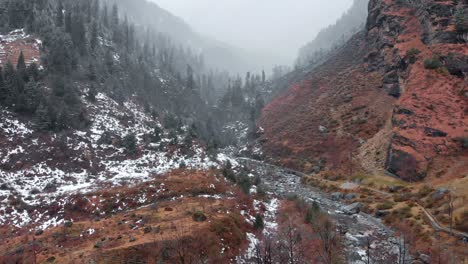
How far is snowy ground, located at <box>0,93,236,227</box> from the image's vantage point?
33.5 meters

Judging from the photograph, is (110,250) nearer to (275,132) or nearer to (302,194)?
(302,194)

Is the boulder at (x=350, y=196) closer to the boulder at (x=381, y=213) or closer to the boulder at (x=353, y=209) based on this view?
the boulder at (x=353, y=209)

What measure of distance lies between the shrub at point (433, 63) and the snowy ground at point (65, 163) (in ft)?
146

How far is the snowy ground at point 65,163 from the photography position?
110ft

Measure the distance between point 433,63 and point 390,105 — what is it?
11.4 metres

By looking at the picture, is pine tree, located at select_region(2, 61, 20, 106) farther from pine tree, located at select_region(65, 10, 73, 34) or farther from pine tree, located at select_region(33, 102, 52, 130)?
pine tree, located at select_region(65, 10, 73, 34)

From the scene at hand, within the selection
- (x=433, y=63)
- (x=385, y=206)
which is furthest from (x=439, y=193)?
(x=433, y=63)

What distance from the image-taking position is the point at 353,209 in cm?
3975

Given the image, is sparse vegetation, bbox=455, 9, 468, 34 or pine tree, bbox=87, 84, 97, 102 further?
pine tree, bbox=87, 84, 97, 102

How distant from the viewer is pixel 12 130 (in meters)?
43.4

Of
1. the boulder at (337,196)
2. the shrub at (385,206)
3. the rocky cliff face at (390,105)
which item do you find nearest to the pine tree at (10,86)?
the boulder at (337,196)

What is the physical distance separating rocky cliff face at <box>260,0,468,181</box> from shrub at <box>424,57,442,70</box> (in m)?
0.16

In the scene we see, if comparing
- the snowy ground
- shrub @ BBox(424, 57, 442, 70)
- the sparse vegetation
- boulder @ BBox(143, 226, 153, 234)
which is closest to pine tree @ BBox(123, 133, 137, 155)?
the snowy ground

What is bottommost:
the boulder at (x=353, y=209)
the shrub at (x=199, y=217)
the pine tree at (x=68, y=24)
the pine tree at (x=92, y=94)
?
the pine tree at (x=92, y=94)
